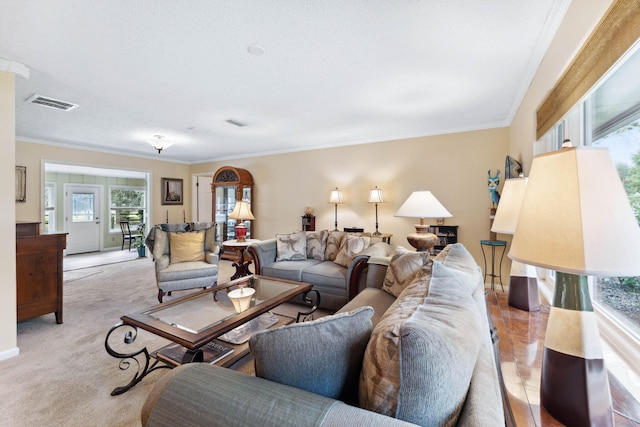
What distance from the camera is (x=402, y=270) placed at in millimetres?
2188

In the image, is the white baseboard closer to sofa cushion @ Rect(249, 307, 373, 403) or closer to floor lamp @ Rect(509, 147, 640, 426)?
sofa cushion @ Rect(249, 307, 373, 403)

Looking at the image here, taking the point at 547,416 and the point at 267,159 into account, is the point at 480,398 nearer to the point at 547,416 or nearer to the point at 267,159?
the point at 547,416

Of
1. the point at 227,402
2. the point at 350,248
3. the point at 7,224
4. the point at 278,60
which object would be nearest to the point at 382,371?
the point at 227,402

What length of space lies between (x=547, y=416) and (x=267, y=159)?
17.9 feet

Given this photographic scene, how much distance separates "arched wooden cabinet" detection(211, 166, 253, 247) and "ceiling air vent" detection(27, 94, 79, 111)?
8.75ft

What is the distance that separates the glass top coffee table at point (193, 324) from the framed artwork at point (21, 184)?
3717 millimetres

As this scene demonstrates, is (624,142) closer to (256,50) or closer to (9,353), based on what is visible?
(256,50)

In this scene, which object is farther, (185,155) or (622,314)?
(185,155)

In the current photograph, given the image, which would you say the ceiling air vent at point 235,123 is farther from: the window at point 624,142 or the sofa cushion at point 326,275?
the window at point 624,142

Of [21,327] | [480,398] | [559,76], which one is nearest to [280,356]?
[480,398]

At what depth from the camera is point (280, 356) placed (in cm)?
80


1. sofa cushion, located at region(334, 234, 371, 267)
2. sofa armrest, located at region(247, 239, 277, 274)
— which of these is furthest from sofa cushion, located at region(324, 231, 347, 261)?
sofa armrest, located at region(247, 239, 277, 274)

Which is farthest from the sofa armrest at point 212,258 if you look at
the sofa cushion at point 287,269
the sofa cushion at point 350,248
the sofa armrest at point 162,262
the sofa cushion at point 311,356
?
the sofa cushion at point 311,356

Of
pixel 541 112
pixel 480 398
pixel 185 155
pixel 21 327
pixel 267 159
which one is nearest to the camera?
pixel 480 398
